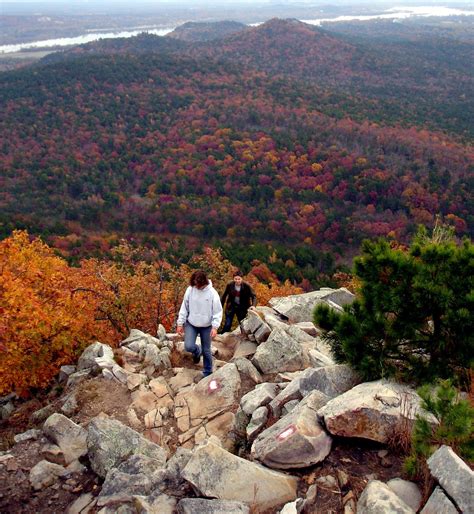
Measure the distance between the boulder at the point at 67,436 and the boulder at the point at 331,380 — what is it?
3.64 metres

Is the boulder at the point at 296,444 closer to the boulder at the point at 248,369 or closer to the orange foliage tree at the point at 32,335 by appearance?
the boulder at the point at 248,369

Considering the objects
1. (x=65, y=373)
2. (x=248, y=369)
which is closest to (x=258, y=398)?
(x=248, y=369)

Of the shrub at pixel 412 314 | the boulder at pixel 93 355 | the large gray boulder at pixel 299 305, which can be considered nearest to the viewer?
the shrub at pixel 412 314

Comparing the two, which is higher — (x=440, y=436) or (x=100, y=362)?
(x=440, y=436)

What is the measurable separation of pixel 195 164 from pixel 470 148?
155 feet

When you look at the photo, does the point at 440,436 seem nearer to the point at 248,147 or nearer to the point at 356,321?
the point at 356,321

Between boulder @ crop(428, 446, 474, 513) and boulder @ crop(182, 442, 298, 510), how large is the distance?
166 cm

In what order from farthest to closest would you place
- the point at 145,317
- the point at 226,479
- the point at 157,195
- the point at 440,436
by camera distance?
1. the point at 157,195
2. the point at 145,317
3. the point at 226,479
4. the point at 440,436

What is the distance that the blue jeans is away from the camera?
9.27 meters

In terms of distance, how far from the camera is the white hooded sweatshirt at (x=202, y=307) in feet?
29.0

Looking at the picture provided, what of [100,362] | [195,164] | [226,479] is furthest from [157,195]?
[226,479]

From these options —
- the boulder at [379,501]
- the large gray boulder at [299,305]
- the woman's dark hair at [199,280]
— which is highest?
the woman's dark hair at [199,280]

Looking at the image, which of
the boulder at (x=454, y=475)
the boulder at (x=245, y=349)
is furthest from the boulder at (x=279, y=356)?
the boulder at (x=454, y=475)

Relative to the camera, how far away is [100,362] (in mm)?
10352
